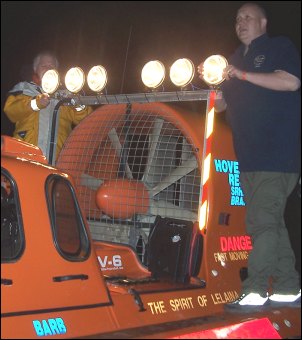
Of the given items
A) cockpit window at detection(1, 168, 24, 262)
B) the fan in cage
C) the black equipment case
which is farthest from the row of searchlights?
cockpit window at detection(1, 168, 24, 262)

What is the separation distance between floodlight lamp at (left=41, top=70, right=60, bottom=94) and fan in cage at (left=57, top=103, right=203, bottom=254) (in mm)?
511

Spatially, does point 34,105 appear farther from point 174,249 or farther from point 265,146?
point 265,146

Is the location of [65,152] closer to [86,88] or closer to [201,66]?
[86,88]

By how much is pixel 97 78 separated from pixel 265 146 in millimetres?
1245

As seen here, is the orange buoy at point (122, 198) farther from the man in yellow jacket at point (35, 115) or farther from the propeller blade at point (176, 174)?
the man in yellow jacket at point (35, 115)

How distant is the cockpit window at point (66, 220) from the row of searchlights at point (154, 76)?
3.80 feet

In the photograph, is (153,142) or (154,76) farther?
(153,142)

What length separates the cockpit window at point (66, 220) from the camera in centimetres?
300

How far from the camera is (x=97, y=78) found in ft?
14.0

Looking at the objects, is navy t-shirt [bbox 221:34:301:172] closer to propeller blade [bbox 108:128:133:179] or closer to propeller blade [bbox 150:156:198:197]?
propeller blade [bbox 150:156:198:197]

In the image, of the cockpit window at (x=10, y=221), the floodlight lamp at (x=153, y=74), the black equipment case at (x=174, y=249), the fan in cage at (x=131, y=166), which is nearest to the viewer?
the cockpit window at (x=10, y=221)

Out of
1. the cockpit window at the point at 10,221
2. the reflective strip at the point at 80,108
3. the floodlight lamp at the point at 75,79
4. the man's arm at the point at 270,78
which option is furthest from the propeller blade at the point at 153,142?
the cockpit window at the point at 10,221

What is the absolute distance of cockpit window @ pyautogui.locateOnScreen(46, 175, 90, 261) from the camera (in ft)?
9.85

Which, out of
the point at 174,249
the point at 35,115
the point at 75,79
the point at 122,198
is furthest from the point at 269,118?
the point at 35,115
